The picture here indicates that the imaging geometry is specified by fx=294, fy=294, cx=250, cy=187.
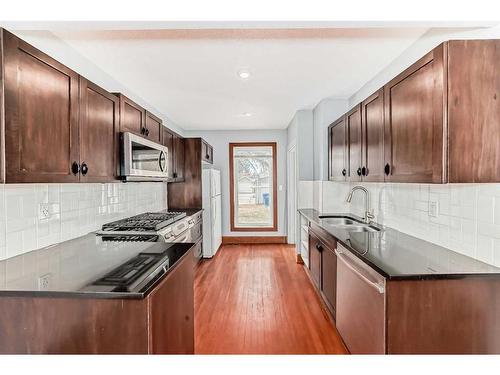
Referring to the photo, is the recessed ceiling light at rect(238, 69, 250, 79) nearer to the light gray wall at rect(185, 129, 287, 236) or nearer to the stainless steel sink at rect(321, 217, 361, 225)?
the stainless steel sink at rect(321, 217, 361, 225)

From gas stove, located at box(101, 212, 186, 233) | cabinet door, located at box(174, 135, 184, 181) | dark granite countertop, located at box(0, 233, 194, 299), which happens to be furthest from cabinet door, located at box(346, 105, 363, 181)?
cabinet door, located at box(174, 135, 184, 181)

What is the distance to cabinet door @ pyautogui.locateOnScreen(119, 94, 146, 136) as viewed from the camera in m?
2.42

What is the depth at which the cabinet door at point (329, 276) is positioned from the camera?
2516 mm

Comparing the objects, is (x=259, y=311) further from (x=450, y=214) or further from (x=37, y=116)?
(x=37, y=116)

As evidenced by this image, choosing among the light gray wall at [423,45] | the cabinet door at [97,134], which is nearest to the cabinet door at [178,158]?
Result: the cabinet door at [97,134]

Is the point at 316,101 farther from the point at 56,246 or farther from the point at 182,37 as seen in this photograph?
the point at 56,246

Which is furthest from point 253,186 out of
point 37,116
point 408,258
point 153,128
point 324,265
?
point 37,116

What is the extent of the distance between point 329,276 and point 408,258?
3.40 feet

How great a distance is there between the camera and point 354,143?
2824 mm

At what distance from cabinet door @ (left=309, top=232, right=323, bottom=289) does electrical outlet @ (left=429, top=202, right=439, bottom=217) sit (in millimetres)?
1080

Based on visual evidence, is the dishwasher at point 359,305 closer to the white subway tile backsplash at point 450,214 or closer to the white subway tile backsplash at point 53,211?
the white subway tile backsplash at point 450,214

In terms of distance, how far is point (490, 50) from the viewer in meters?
1.46
